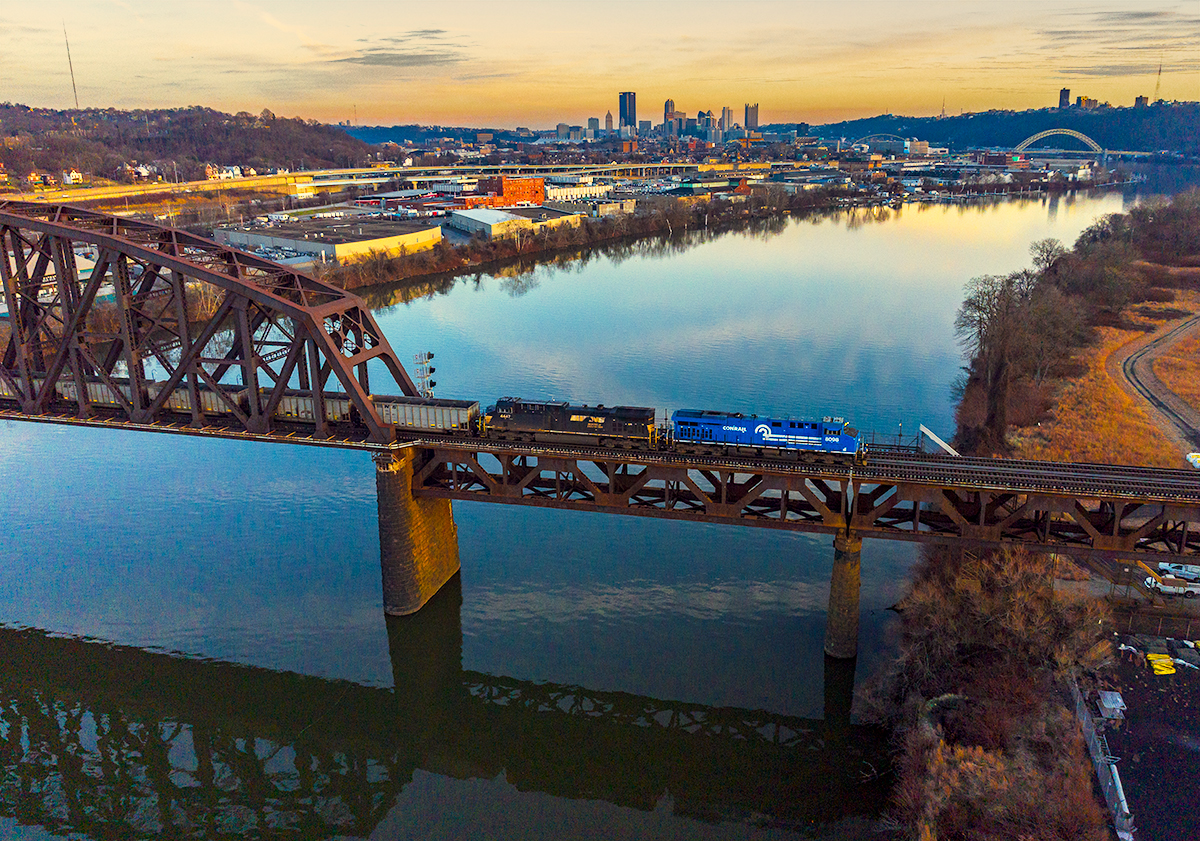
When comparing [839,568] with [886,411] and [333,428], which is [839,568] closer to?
[333,428]

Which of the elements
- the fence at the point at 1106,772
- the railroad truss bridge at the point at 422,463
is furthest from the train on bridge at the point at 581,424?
the fence at the point at 1106,772

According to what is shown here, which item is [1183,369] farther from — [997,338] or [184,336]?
[184,336]

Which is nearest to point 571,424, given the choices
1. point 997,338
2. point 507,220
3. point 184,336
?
point 184,336

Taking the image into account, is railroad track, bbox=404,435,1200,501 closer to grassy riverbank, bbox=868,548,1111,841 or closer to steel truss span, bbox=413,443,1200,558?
steel truss span, bbox=413,443,1200,558

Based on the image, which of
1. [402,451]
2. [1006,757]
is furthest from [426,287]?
[1006,757]

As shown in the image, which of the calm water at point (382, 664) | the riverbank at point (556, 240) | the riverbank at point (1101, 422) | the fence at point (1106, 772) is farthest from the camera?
the riverbank at point (556, 240)

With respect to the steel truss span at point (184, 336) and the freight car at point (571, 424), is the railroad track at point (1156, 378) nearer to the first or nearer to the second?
the freight car at point (571, 424)
